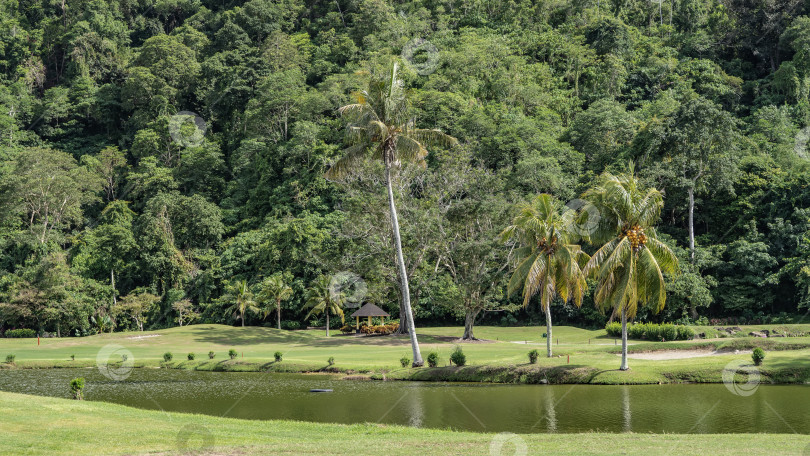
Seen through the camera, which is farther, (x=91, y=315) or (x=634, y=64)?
(x=634, y=64)

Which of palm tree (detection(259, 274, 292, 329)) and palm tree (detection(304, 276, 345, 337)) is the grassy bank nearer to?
palm tree (detection(304, 276, 345, 337))

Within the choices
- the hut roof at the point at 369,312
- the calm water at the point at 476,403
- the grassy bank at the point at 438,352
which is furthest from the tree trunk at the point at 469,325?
the calm water at the point at 476,403

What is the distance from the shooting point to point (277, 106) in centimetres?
7719

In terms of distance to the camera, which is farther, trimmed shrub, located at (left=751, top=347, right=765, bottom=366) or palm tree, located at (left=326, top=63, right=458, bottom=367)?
palm tree, located at (left=326, top=63, right=458, bottom=367)

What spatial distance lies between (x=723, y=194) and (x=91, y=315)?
59.2m

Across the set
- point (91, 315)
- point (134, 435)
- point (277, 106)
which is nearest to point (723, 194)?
point (277, 106)

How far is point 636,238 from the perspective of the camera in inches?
1059

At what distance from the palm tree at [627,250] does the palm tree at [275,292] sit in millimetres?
33299

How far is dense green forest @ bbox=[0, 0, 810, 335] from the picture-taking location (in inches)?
2013

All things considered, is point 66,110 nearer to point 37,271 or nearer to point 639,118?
point 37,271

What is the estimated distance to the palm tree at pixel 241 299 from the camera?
186 feet

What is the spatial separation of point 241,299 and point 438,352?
27.4m

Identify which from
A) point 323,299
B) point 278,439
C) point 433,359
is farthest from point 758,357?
point 323,299

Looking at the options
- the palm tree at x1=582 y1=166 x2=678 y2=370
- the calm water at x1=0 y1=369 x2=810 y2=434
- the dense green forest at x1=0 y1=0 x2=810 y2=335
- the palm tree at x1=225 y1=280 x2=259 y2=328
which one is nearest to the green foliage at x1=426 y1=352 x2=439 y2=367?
the calm water at x1=0 y1=369 x2=810 y2=434
